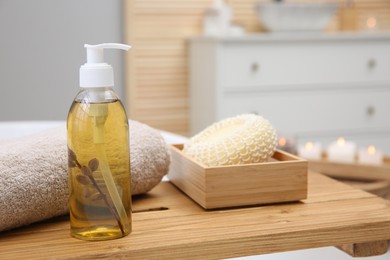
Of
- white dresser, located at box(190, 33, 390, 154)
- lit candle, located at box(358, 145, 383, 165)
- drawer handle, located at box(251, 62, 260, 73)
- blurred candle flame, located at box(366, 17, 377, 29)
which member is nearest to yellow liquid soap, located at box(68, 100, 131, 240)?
lit candle, located at box(358, 145, 383, 165)

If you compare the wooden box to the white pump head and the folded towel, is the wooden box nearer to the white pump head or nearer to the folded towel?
Answer: the folded towel

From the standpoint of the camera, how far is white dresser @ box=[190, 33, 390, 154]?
329 centimetres

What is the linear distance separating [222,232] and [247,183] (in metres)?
0.13

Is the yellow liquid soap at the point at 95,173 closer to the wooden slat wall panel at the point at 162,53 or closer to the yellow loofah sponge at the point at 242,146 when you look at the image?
the yellow loofah sponge at the point at 242,146

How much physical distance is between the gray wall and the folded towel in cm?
255

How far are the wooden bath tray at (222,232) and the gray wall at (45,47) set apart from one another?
2.62m

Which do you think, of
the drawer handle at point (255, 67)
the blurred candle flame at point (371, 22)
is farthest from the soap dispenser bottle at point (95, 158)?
the blurred candle flame at point (371, 22)

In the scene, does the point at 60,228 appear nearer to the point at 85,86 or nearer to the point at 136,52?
the point at 85,86

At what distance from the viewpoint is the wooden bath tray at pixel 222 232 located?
71 centimetres

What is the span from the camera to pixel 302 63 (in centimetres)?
342

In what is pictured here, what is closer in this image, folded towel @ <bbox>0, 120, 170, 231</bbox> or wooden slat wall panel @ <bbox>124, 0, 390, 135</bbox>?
folded towel @ <bbox>0, 120, 170, 231</bbox>

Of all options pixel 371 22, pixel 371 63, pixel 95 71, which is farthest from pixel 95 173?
pixel 371 22

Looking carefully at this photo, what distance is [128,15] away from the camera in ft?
11.4

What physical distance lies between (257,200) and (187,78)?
2.85 metres
